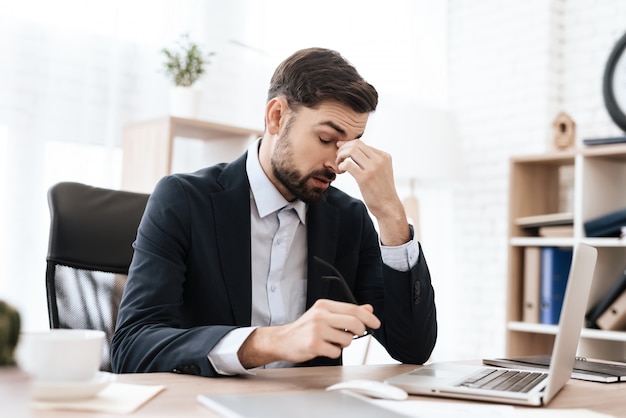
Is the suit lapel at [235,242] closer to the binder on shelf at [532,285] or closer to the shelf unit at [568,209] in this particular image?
the shelf unit at [568,209]

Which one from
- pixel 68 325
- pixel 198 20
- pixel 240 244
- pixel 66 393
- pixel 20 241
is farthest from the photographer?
pixel 198 20

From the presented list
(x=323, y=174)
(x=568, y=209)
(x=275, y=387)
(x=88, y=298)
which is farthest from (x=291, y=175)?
(x=568, y=209)

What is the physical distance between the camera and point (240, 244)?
58.9 inches

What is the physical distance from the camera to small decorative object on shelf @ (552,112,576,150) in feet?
10.9

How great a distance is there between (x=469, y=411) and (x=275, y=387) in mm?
285

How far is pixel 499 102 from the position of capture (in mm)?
3910

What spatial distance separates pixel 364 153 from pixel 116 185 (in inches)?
61.7

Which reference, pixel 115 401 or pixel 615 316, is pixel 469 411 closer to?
pixel 115 401

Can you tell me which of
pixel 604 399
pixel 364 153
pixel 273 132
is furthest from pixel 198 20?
pixel 604 399

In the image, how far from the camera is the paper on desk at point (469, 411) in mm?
899

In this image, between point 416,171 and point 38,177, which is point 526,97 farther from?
point 38,177

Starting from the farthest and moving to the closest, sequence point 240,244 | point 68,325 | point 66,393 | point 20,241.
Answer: point 20,241, point 68,325, point 240,244, point 66,393

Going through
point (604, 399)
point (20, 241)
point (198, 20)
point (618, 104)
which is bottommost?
point (604, 399)

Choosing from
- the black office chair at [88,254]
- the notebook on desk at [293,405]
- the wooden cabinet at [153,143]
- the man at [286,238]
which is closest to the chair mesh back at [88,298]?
the black office chair at [88,254]
